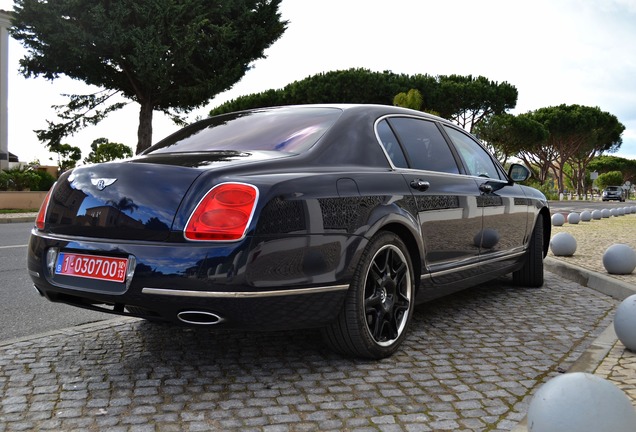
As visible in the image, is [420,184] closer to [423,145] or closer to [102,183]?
[423,145]

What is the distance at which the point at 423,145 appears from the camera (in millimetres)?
4492

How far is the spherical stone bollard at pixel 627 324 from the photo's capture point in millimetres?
3809

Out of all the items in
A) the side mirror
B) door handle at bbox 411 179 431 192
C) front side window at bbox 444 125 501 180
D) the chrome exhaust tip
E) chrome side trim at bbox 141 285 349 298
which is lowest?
the chrome exhaust tip

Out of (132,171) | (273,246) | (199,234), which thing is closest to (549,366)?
(273,246)

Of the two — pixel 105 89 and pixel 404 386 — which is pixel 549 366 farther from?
pixel 105 89

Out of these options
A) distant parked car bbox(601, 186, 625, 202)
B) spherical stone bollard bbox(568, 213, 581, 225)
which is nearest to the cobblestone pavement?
spherical stone bollard bbox(568, 213, 581, 225)

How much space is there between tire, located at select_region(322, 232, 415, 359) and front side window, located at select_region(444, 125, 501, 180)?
5.02 feet

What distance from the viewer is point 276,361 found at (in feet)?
12.0

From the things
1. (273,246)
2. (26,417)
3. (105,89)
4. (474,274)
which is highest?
(105,89)

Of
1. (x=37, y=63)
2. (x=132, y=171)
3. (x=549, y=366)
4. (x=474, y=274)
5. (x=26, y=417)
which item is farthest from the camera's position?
(x=37, y=63)

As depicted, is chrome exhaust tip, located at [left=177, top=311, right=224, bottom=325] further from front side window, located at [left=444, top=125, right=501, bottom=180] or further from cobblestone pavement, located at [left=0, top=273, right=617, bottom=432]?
front side window, located at [left=444, top=125, right=501, bottom=180]

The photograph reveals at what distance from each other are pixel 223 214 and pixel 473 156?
2.94 m

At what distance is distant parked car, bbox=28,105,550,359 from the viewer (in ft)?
9.71

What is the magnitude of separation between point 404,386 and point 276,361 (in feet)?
2.61
